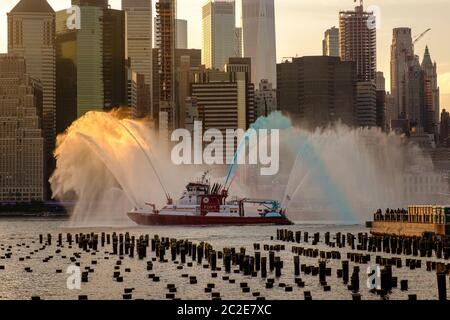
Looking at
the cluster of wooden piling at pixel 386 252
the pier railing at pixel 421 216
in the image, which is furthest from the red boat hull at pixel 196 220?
the cluster of wooden piling at pixel 386 252

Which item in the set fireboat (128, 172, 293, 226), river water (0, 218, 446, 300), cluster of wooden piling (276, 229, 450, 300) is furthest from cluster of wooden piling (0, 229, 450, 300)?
fireboat (128, 172, 293, 226)

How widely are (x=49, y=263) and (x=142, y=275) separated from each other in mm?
17235

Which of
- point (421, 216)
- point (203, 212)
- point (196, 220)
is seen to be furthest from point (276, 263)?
point (196, 220)

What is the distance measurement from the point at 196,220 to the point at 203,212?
5.38ft

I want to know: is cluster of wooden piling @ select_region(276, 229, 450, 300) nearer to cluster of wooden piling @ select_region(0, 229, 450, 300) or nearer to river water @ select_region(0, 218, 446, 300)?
cluster of wooden piling @ select_region(0, 229, 450, 300)

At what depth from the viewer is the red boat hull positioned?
17025cm

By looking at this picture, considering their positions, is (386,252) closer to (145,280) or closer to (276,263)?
(276,263)

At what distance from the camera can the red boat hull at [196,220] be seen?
559 feet

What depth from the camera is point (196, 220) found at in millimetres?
169875


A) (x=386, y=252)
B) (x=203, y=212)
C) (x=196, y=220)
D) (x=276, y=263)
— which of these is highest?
(x=276, y=263)

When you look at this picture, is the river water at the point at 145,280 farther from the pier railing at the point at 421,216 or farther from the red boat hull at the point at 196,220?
the red boat hull at the point at 196,220
